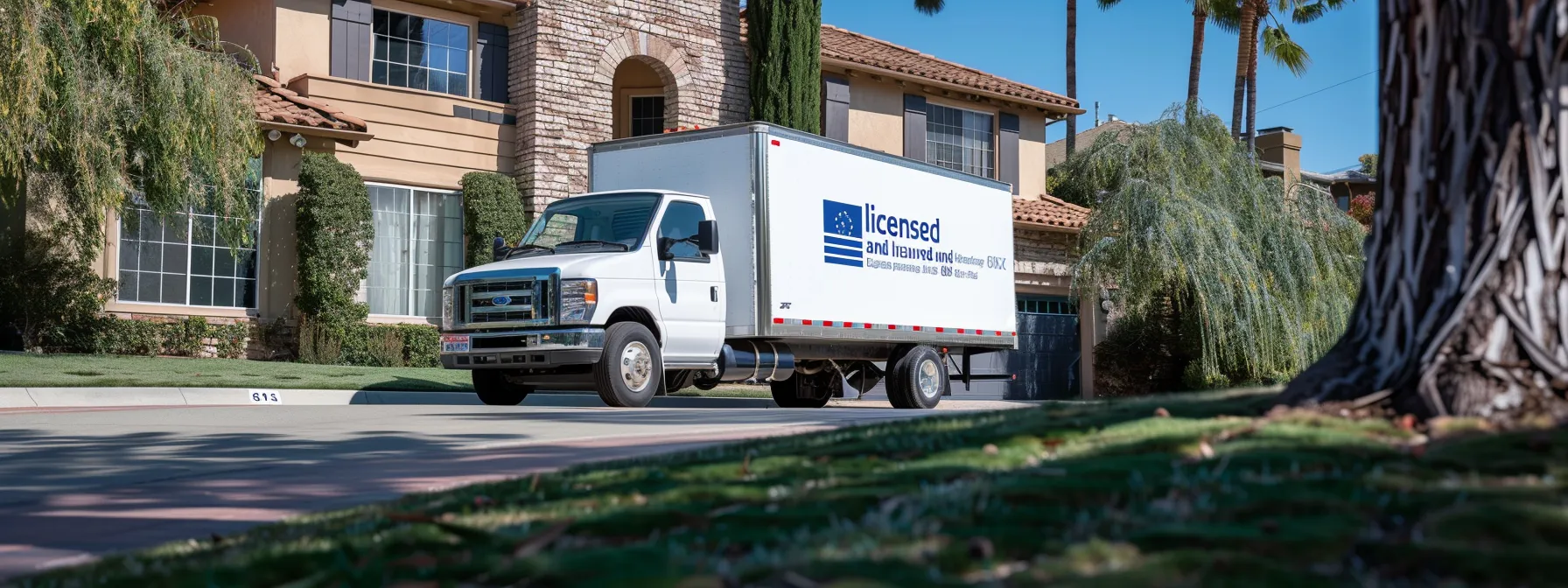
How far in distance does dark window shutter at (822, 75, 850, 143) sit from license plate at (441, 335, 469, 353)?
43.6 feet

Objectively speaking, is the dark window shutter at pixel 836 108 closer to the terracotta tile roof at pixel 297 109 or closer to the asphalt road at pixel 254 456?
the terracotta tile roof at pixel 297 109

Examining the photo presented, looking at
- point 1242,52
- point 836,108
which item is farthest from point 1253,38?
point 836,108

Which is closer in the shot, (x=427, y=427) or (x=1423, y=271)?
(x=1423, y=271)

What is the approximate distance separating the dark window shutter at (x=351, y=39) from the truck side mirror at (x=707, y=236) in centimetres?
1023

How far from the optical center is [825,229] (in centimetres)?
1623

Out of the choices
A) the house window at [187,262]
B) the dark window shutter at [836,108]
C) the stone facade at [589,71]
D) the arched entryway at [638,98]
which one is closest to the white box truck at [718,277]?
the house window at [187,262]

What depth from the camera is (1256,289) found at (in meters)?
24.3

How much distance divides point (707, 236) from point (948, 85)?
1575 cm

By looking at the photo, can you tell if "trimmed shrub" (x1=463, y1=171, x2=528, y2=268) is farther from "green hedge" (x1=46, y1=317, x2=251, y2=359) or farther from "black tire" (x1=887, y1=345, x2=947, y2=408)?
"black tire" (x1=887, y1=345, x2=947, y2=408)

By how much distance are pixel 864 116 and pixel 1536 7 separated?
77.1 ft

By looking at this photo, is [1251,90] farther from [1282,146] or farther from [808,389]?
[808,389]

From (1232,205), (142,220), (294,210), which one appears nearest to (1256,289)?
(1232,205)

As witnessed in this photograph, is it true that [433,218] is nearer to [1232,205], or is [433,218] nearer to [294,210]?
[294,210]

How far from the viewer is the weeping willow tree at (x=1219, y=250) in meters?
24.2
